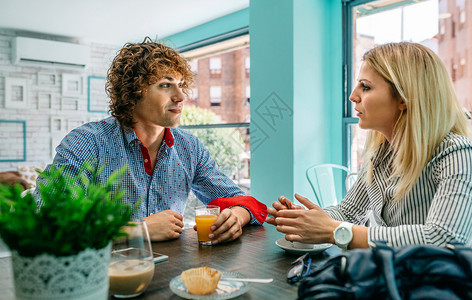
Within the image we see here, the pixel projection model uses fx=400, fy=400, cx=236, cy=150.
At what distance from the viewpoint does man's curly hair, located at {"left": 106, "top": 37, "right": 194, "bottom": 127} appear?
6.22 ft

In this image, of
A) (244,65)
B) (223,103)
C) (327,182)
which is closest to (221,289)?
(327,182)

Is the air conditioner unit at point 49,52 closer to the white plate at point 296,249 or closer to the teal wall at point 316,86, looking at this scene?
the teal wall at point 316,86

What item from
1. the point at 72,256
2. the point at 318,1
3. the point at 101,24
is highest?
the point at 101,24

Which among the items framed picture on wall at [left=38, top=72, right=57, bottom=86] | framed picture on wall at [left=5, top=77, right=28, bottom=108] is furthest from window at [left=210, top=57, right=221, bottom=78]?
framed picture on wall at [left=5, top=77, right=28, bottom=108]

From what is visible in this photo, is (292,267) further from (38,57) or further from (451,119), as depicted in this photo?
(38,57)

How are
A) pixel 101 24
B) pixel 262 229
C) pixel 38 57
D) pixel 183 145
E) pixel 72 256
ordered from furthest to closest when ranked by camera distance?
pixel 38 57
pixel 101 24
pixel 183 145
pixel 262 229
pixel 72 256

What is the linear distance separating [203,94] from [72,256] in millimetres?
5364

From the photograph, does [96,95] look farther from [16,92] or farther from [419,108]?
[419,108]

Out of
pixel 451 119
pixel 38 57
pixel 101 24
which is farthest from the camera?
pixel 38 57

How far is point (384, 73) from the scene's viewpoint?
1386 millimetres

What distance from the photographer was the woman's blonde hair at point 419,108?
4.18 ft

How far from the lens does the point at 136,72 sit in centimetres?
194

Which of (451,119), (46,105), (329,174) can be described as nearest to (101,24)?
(46,105)

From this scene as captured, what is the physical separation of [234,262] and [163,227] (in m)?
0.35
